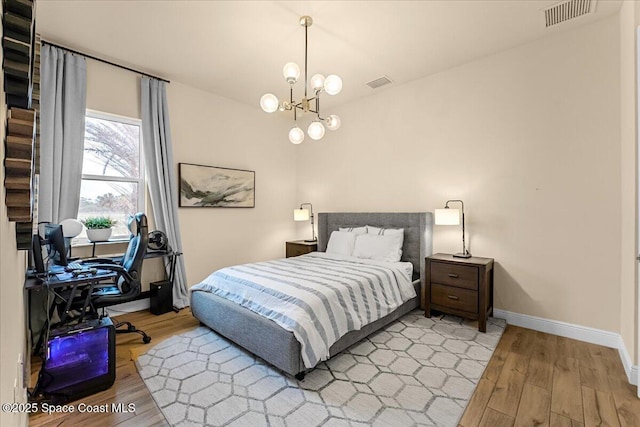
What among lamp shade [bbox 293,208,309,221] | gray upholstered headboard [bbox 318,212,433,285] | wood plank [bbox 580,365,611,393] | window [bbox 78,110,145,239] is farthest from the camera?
lamp shade [bbox 293,208,309,221]

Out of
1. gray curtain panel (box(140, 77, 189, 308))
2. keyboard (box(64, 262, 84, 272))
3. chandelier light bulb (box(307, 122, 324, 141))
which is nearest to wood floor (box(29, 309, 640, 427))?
keyboard (box(64, 262, 84, 272))

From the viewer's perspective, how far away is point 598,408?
5.89ft

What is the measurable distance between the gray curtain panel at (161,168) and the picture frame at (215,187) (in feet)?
0.62

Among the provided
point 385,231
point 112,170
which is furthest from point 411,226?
point 112,170

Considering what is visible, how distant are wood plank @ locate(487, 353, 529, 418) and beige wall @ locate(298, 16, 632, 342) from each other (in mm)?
922

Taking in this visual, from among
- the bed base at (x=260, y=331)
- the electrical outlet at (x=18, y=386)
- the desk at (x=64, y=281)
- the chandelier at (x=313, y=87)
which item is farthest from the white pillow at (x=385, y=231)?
the electrical outlet at (x=18, y=386)

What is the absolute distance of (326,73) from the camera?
3.67 meters

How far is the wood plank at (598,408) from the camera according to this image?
1.69 meters

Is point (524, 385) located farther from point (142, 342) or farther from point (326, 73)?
point (326, 73)

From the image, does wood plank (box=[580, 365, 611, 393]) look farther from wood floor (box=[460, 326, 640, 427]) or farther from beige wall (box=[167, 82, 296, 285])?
beige wall (box=[167, 82, 296, 285])

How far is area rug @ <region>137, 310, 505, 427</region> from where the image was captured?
5.71 ft

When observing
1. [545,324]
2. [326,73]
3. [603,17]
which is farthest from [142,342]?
[603,17]

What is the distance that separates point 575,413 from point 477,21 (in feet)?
10.3

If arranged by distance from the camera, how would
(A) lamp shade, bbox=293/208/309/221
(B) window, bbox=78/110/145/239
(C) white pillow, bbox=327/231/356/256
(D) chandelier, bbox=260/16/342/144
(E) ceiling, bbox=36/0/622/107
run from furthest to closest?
(A) lamp shade, bbox=293/208/309/221, (C) white pillow, bbox=327/231/356/256, (B) window, bbox=78/110/145/239, (E) ceiling, bbox=36/0/622/107, (D) chandelier, bbox=260/16/342/144
